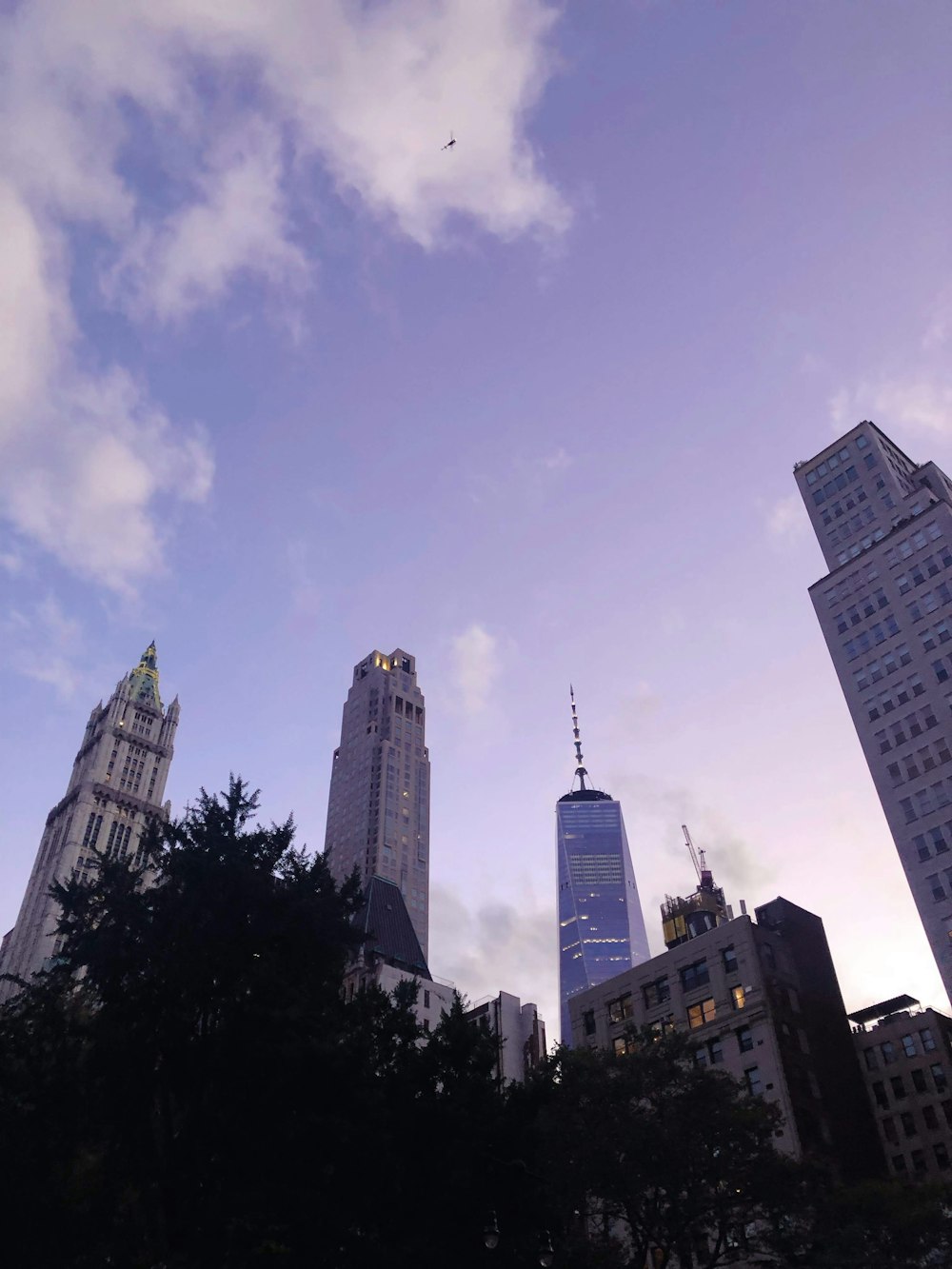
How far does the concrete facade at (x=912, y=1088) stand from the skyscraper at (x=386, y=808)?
322ft

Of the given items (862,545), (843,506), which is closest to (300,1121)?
(862,545)

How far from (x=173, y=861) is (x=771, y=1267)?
26.0m

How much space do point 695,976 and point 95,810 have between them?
133673 mm

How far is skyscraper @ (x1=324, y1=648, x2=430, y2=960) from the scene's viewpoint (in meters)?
171

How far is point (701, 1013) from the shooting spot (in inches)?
A: 2857

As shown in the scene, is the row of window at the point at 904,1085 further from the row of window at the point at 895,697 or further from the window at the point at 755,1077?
the row of window at the point at 895,697

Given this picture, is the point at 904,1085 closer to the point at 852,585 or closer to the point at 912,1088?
the point at 912,1088

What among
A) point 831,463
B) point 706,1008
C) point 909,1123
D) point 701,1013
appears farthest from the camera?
point 831,463

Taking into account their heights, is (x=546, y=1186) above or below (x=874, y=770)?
below

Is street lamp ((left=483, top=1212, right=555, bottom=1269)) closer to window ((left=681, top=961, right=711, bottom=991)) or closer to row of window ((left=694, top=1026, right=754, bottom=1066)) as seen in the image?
row of window ((left=694, top=1026, right=754, bottom=1066))

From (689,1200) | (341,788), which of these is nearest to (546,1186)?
(689,1200)

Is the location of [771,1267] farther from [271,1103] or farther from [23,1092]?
[23,1092]

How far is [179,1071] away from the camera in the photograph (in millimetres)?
30828

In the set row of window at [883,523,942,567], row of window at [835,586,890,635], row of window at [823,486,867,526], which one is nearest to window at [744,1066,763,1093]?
row of window at [835,586,890,635]
